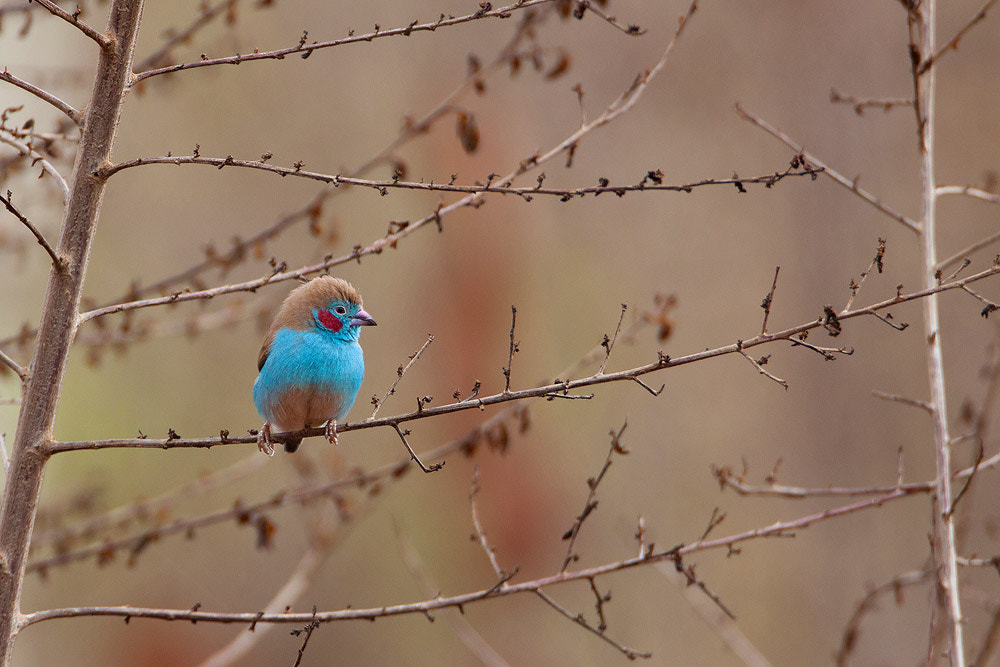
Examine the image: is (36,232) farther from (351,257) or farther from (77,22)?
(351,257)

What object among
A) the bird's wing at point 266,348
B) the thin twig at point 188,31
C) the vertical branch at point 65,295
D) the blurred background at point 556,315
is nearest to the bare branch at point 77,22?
the vertical branch at point 65,295

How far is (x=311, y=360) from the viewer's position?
429cm

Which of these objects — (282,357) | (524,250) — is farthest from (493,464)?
(282,357)

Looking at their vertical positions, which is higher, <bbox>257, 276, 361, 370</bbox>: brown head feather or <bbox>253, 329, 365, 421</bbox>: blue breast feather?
<bbox>257, 276, 361, 370</bbox>: brown head feather

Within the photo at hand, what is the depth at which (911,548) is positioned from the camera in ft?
35.0

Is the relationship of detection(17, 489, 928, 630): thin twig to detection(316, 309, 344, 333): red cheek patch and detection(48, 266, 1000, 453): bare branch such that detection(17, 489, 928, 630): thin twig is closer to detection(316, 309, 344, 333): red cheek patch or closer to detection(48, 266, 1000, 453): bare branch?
detection(48, 266, 1000, 453): bare branch

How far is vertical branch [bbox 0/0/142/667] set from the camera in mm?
2865

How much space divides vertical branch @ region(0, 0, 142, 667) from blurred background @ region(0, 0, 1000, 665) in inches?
319

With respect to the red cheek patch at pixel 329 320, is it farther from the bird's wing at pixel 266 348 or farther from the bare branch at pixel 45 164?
the bare branch at pixel 45 164

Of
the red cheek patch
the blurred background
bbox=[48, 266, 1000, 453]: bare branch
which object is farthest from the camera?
the blurred background

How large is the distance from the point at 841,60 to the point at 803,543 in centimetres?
566

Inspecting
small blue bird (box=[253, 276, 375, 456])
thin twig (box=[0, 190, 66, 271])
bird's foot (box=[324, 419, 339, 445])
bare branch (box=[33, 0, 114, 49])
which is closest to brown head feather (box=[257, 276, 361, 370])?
small blue bird (box=[253, 276, 375, 456])

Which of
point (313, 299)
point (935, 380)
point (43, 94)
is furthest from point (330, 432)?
point (935, 380)

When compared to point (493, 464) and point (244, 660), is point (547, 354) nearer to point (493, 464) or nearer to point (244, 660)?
point (493, 464)
